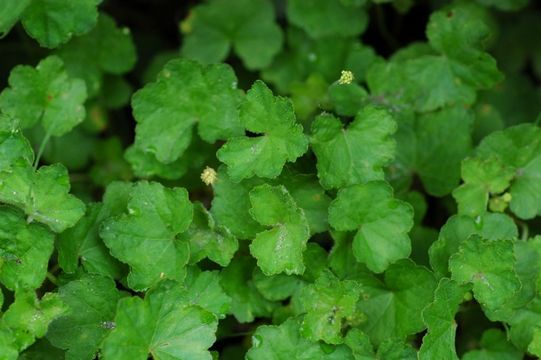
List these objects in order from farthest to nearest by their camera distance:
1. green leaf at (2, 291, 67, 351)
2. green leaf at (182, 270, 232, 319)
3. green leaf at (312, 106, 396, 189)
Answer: green leaf at (312, 106, 396, 189) → green leaf at (182, 270, 232, 319) → green leaf at (2, 291, 67, 351)

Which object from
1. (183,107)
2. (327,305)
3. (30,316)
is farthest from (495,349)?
(30,316)

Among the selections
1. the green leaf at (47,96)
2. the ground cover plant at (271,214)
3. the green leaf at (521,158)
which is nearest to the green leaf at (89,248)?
the ground cover plant at (271,214)

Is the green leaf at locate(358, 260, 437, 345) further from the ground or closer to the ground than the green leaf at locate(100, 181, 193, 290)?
closer to the ground

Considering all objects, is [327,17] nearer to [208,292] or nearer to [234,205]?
[234,205]

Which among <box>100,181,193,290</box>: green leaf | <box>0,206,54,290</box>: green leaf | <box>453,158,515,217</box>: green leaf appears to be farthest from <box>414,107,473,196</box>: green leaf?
<box>0,206,54,290</box>: green leaf

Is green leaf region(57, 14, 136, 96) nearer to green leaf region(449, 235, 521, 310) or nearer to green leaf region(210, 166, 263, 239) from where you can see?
green leaf region(210, 166, 263, 239)

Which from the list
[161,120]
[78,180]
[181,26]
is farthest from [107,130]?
[161,120]

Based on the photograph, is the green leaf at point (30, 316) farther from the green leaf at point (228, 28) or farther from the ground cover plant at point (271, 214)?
the green leaf at point (228, 28)
